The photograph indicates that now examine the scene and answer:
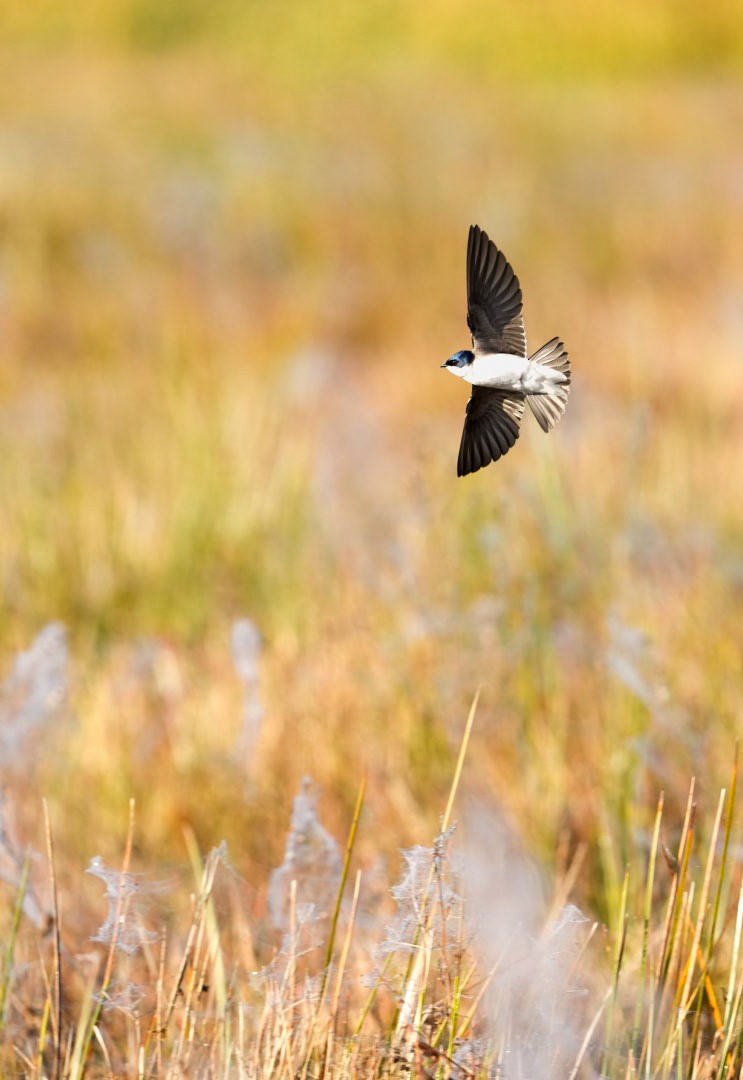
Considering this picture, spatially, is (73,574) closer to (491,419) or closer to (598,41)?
(491,419)

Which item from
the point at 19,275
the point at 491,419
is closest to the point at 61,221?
the point at 19,275

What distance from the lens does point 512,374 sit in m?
0.53

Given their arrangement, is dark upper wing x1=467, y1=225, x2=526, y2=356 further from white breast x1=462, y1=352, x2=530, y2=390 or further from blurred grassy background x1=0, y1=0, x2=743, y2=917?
blurred grassy background x1=0, y1=0, x2=743, y2=917

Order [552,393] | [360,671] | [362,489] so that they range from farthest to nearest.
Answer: [362,489], [360,671], [552,393]

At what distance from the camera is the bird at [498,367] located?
0.52 m

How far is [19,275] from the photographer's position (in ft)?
21.2

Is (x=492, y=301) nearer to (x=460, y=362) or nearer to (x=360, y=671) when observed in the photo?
(x=460, y=362)

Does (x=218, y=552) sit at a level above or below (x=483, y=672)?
above

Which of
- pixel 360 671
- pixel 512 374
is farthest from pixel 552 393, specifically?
pixel 360 671

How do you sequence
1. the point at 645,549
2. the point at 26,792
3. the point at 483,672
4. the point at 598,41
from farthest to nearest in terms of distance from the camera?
1. the point at 598,41
2. the point at 645,549
3. the point at 483,672
4. the point at 26,792

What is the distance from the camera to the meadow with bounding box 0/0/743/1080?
106 cm

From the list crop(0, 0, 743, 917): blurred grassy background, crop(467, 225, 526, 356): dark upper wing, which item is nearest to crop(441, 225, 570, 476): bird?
crop(467, 225, 526, 356): dark upper wing

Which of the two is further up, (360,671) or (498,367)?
(360,671)

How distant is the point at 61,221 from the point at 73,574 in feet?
17.0
